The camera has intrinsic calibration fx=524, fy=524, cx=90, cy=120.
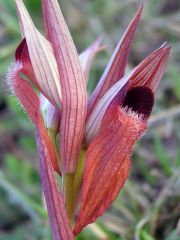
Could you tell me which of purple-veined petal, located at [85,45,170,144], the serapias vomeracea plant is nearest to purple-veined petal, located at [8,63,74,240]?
the serapias vomeracea plant

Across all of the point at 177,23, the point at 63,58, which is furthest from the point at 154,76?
the point at 177,23

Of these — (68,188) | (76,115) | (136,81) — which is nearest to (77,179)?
(68,188)

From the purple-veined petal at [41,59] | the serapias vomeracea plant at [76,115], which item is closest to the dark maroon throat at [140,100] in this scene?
the serapias vomeracea plant at [76,115]

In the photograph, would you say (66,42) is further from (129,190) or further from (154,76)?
(129,190)

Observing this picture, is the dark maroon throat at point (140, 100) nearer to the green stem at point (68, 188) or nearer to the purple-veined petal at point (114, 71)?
the purple-veined petal at point (114, 71)

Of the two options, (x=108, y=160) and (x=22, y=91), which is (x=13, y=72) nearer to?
(x=22, y=91)

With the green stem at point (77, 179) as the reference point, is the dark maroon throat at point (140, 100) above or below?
above
